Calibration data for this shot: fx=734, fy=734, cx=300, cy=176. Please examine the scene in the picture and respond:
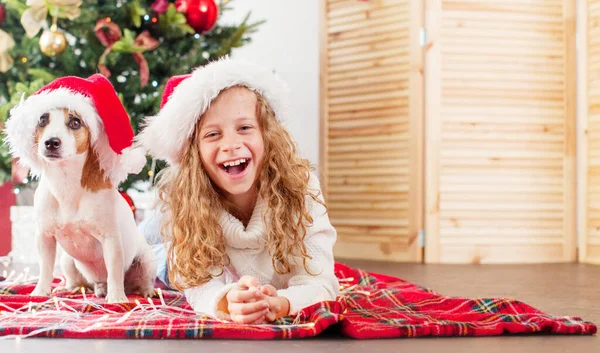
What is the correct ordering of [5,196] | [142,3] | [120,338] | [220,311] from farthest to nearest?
[5,196] → [142,3] → [220,311] → [120,338]

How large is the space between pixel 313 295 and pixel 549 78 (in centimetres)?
260

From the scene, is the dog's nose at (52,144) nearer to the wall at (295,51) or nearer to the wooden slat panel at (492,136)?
the wooden slat panel at (492,136)

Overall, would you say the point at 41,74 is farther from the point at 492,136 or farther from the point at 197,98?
the point at 492,136

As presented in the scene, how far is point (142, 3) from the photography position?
2.85 meters

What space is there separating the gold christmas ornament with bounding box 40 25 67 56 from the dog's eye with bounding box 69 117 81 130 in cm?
117

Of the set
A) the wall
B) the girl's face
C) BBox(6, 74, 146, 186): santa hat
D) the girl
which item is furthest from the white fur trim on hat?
the wall

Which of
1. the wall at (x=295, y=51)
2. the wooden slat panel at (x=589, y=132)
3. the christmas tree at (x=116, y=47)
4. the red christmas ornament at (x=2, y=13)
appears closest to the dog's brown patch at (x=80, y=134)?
the christmas tree at (x=116, y=47)

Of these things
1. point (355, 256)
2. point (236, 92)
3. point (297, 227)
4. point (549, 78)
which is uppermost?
point (549, 78)

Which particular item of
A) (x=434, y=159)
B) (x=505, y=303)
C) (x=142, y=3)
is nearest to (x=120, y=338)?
(x=505, y=303)

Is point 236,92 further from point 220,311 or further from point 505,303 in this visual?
point 505,303

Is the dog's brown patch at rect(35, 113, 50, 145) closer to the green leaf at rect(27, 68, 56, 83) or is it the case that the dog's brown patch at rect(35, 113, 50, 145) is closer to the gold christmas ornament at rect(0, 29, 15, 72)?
the green leaf at rect(27, 68, 56, 83)

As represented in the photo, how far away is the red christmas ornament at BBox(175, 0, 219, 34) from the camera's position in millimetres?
2811

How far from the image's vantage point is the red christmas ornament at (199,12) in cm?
281

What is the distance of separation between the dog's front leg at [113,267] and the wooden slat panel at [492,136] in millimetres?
2176
